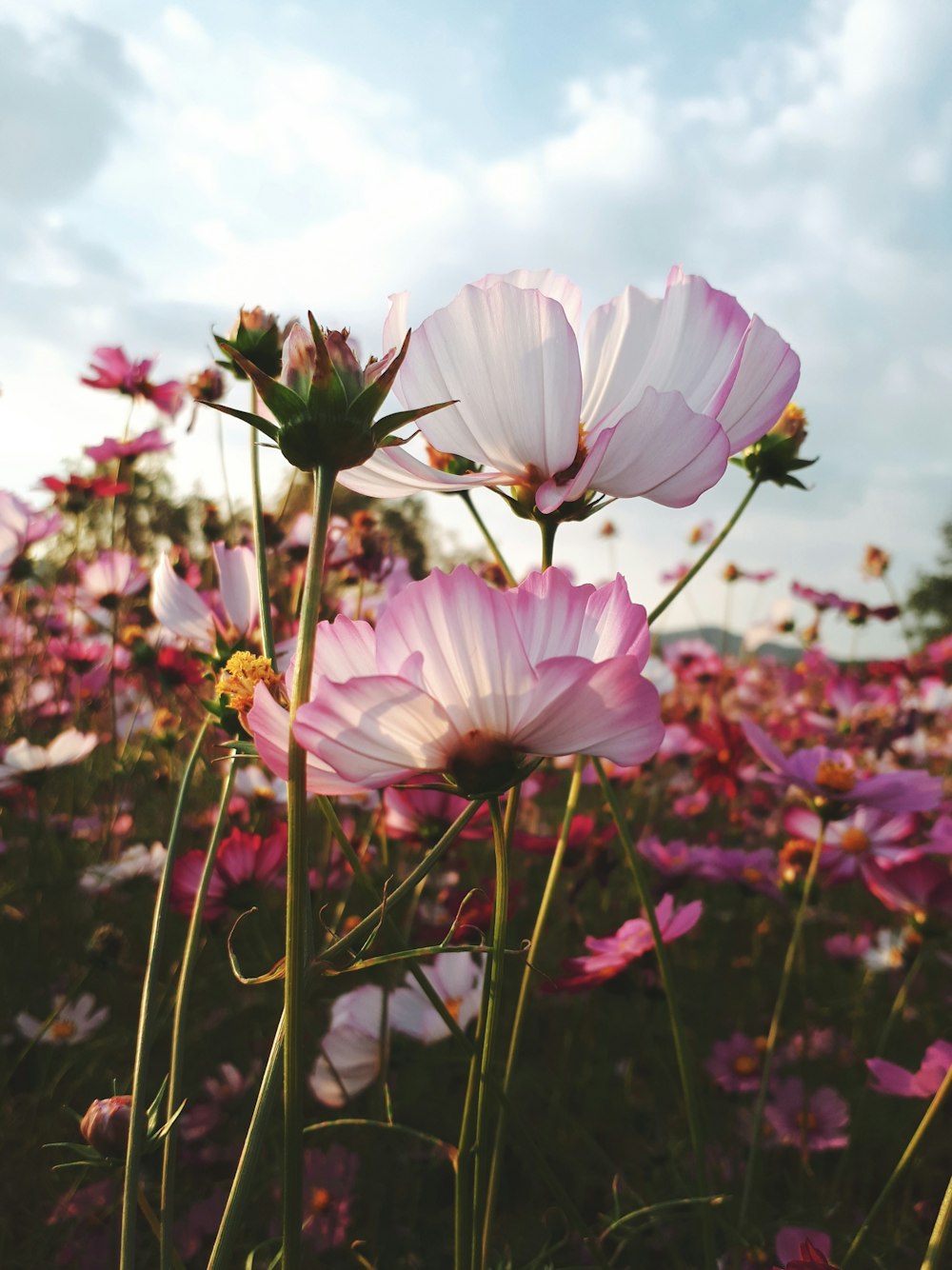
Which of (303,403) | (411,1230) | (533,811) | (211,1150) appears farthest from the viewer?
(533,811)

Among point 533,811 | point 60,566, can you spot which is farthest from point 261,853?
point 60,566

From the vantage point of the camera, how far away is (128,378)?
4.26 feet

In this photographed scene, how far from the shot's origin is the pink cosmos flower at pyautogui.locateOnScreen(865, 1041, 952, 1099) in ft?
1.90

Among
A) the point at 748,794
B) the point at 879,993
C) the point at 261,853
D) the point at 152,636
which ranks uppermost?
the point at 152,636

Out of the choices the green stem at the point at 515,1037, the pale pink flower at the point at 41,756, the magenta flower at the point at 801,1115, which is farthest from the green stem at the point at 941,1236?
the pale pink flower at the point at 41,756

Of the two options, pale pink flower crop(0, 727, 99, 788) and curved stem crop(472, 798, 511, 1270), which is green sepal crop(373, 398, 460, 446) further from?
pale pink flower crop(0, 727, 99, 788)

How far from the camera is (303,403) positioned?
0.25 m

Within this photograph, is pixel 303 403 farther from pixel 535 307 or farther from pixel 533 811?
pixel 533 811

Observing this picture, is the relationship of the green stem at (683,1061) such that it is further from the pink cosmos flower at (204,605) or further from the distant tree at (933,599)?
the distant tree at (933,599)

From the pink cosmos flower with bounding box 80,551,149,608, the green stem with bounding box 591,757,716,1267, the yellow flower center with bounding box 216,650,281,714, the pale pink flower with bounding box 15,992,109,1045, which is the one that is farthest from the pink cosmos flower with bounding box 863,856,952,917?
the pink cosmos flower with bounding box 80,551,149,608

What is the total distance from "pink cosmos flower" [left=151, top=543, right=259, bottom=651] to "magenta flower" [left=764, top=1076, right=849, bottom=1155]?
71 cm

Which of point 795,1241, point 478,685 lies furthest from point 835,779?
point 478,685

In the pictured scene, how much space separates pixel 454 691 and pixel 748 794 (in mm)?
1845

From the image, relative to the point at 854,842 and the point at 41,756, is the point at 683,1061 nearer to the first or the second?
the point at 854,842
